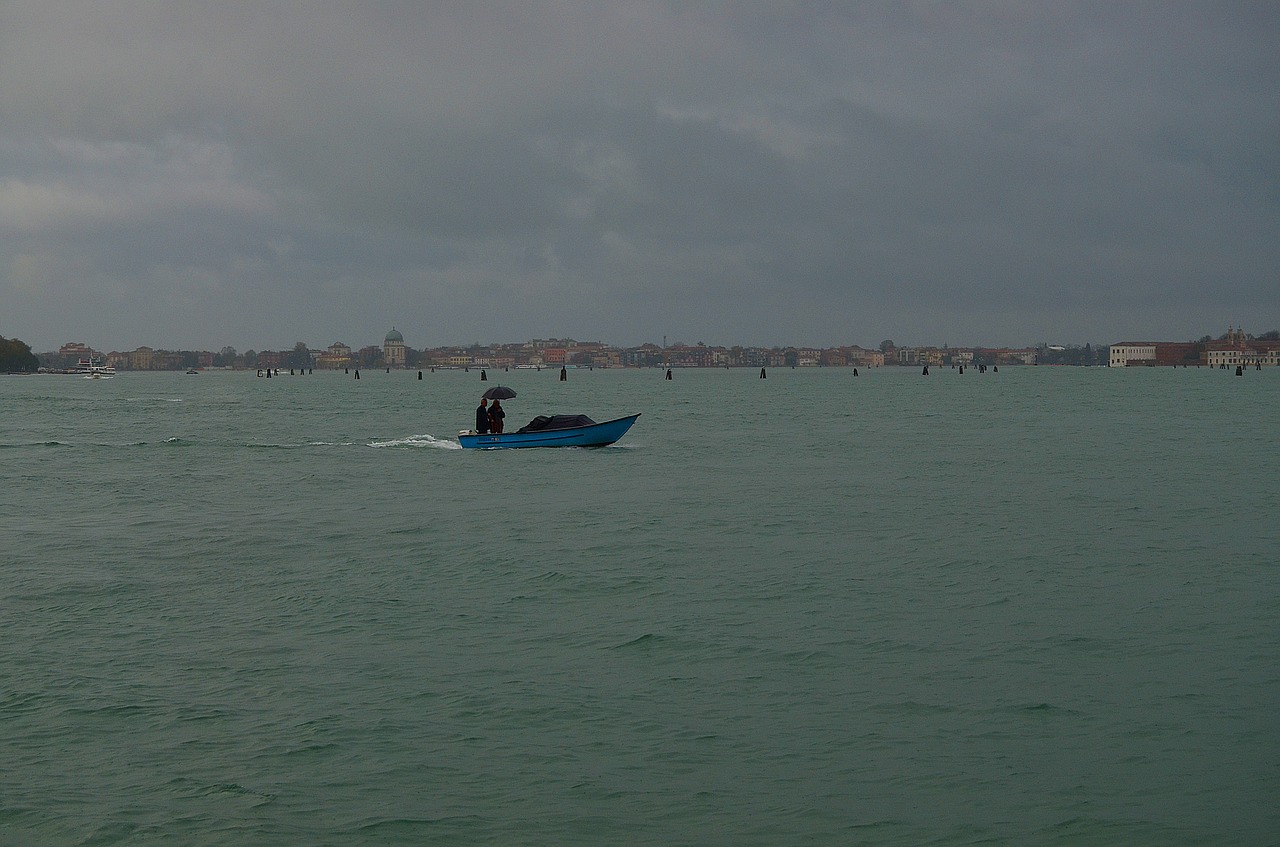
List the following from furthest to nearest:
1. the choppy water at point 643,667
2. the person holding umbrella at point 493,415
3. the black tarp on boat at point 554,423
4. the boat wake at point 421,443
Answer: the boat wake at point 421,443 → the black tarp on boat at point 554,423 → the person holding umbrella at point 493,415 → the choppy water at point 643,667

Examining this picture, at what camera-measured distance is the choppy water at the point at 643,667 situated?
389 inches

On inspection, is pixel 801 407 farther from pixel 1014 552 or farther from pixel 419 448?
pixel 1014 552

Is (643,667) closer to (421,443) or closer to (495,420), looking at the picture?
(495,420)

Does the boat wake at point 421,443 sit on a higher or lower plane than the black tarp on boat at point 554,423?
lower

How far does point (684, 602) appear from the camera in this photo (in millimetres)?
17641

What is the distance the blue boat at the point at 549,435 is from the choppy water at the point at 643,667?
13014mm

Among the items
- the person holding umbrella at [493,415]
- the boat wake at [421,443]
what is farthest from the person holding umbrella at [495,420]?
the boat wake at [421,443]

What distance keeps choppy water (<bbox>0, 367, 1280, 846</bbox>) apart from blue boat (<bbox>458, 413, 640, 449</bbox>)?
42.7 ft

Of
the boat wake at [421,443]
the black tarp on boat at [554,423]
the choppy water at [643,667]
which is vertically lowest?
the choppy water at [643,667]

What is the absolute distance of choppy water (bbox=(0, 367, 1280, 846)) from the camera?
9883 mm

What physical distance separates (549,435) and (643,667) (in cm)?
3173

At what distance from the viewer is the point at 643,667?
14.0 metres

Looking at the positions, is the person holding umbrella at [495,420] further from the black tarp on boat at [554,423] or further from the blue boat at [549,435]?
the black tarp on boat at [554,423]

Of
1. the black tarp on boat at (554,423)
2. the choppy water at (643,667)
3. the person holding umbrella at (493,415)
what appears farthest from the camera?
the black tarp on boat at (554,423)
